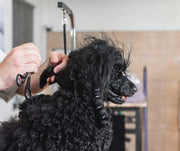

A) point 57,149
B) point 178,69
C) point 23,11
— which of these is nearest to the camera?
point 57,149

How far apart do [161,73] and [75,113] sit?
3.53m

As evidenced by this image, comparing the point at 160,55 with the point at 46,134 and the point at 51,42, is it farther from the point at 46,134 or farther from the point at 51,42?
the point at 46,134

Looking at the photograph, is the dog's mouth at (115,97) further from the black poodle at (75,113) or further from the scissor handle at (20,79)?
the scissor handle at (20,79)

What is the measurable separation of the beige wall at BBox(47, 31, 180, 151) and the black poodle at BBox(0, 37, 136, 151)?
10.9 feet

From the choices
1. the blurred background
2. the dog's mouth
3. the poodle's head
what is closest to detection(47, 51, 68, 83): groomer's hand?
the poodle's head

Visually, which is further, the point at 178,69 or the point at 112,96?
the point at 178,69

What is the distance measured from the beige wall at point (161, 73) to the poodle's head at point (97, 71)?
3.28 m

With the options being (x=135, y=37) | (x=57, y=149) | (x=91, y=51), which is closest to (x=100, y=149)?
(x=57, y=149)

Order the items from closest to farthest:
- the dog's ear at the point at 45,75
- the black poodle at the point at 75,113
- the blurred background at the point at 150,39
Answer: the black poodle at the point at 75,113, the dog's ear at the point at 45,75, the blurred background at the point at 150,39

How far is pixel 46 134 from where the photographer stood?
1.97ft

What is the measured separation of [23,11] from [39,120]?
3116mm

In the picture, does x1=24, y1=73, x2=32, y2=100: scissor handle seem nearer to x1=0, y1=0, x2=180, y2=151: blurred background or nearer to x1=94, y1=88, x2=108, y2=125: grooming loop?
x1=94, y1=88, x2=108, y2=125: grooming loop

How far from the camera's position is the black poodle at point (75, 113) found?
60cm

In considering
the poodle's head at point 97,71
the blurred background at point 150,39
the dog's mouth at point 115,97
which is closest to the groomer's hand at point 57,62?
the poodle's head at point 97,71
